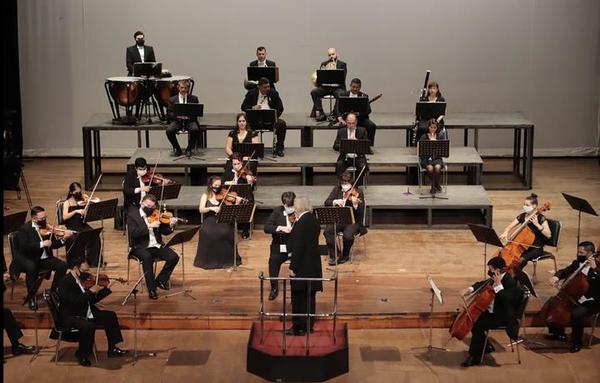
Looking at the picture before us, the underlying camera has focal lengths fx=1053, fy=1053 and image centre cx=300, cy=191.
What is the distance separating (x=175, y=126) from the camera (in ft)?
45.0

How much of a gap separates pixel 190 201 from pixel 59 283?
4.01 meters

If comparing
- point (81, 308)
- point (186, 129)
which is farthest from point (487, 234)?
point (186, 129)

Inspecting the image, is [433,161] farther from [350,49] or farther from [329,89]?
[350,49]

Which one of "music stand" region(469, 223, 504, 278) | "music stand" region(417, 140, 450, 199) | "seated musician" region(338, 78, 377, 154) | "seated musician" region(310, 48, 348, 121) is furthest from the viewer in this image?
"seated musician" region(310, 48, 348, 121)

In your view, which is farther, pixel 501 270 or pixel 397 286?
pixel 397 286

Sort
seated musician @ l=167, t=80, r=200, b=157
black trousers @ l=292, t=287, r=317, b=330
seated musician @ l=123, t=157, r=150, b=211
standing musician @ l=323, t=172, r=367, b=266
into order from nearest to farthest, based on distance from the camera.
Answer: black trousers @ l=292, t=287, r=317, b=330, standing musician @ l=323, t=172, r=367, b=266, seated musician @ l=123, t=157, r=150, b=211, seated musician @ l=167, t=80, r=200, b=157

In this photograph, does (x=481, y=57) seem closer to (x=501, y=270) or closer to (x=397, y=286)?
(x=397, y=286)

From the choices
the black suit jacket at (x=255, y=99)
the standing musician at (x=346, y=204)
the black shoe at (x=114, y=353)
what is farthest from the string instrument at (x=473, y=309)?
the black suit jacket at (x=255, y=99)

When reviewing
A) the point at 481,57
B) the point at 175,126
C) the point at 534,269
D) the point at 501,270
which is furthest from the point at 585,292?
the point at 481,57

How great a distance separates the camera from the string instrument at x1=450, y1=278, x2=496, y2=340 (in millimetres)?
8414

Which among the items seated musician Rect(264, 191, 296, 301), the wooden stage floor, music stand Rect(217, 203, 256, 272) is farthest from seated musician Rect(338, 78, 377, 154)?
seated musician Rect(264, 191, 296, 301)

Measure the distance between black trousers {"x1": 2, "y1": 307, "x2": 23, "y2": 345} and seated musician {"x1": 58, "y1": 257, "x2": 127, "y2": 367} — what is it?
0.56m

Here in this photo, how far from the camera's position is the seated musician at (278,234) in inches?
387

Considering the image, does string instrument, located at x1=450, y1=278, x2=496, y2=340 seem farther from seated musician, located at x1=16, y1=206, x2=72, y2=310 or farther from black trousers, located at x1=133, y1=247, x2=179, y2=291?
seated musician, located at x1=16, y1=206, x2=72, y2=310
